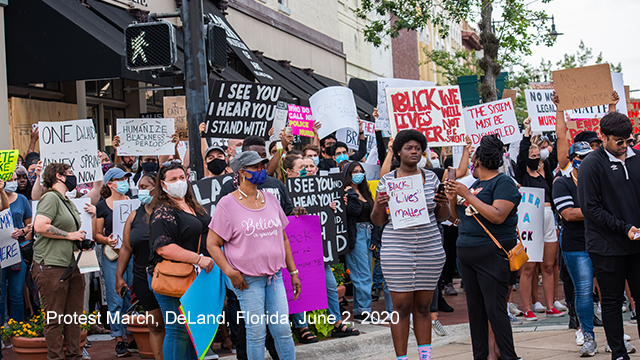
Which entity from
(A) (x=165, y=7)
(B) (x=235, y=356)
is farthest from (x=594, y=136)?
(A) (x=165, y=7)

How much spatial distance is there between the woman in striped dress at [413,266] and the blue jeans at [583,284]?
5.86 ft

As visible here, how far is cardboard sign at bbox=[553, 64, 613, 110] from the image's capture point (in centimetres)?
903

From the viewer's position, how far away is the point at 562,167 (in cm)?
765

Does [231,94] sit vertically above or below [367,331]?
above

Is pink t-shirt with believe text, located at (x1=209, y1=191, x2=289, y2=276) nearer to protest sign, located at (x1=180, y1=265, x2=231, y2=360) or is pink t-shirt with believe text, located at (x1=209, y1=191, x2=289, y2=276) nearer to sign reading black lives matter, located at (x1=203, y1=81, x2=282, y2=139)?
protest sign, located at (x1=180, y1=265, x2=231, y2=360)

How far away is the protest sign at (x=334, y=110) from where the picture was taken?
11.5m

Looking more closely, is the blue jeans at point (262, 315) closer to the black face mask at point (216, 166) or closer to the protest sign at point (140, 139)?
the black face mask at point (216, 166)

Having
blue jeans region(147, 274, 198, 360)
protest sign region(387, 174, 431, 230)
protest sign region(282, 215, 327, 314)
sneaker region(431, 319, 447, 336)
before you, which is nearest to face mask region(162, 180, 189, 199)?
blue jeans region(147, 274, 198, 360)

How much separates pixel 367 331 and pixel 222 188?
2.58 metres

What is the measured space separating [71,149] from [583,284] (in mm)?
6544

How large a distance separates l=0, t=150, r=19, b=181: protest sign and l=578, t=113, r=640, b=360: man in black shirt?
251 inches

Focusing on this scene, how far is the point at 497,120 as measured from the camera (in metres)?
10.5

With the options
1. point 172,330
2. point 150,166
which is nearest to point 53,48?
point 150,166

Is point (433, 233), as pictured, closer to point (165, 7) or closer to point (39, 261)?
point (39, 261)
